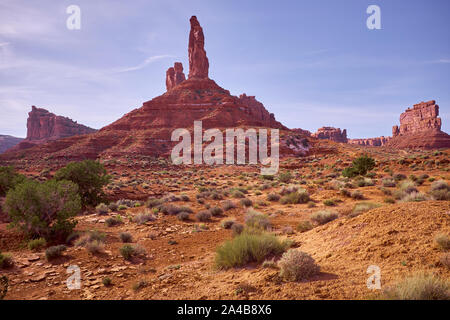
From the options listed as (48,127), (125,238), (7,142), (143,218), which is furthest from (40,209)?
(7,142)

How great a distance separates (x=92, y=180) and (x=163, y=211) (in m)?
5.91

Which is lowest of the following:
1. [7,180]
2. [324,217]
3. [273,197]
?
[273,197]

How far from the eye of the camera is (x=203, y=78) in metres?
86.4

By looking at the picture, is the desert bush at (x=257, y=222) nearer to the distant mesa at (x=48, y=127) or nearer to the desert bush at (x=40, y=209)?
the desert bush at (x=40, y=209)

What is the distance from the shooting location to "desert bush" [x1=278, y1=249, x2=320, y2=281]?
155 inches

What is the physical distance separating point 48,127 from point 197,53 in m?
84.7

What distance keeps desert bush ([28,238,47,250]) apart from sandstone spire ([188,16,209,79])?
8714cm

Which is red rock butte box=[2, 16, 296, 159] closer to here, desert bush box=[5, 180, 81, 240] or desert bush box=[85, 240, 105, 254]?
desert bush box=[5, 180, 81, 240]

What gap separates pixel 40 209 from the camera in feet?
26.8

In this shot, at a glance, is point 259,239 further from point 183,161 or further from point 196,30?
point 196,30

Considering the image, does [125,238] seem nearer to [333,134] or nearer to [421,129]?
[333,134]

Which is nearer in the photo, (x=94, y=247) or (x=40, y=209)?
(x=94, y=247)

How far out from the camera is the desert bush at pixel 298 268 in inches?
155
